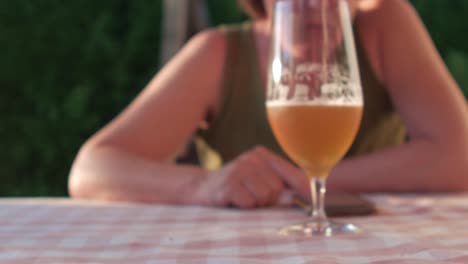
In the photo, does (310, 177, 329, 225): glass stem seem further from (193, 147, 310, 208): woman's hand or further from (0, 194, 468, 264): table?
(193, 147, 310, 208): woman's hand

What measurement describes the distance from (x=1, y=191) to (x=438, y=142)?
2466mm

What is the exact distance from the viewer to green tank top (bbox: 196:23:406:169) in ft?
5.66

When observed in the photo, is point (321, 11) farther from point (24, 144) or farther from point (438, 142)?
point (24, 144)

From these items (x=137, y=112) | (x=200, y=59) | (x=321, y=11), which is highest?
(x=321, y=11)

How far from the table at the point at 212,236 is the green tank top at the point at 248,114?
70cm

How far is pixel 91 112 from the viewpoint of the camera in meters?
3.19

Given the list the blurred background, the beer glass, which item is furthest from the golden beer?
the blurred background

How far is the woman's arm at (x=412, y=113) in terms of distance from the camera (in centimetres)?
129

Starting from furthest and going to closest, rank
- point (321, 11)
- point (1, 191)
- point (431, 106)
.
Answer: point (1, 191)
point (431, 106)
point (321, 11)

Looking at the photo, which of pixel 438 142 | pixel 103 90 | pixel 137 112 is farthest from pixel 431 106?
pixel 103 90

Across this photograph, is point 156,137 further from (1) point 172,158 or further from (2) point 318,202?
(2) point 318,202

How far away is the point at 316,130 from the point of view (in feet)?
2.59

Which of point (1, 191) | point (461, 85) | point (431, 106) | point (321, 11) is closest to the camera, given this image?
point (321, 11)

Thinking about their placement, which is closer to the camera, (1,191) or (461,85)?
(461,85)
